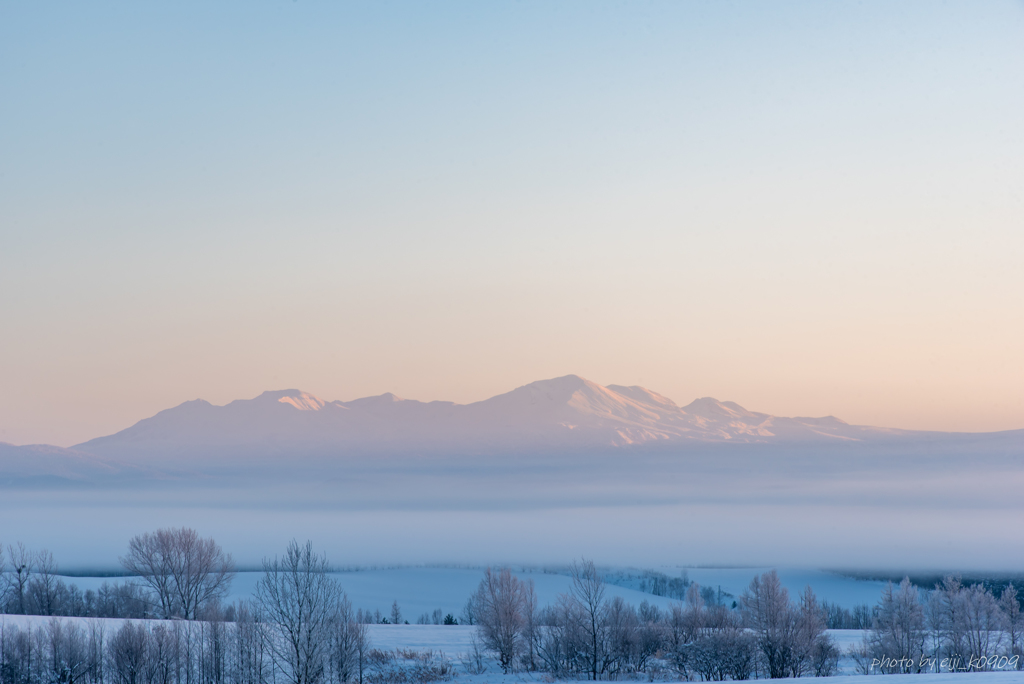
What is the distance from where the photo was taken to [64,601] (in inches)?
4628

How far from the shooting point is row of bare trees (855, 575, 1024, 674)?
87.6 meters

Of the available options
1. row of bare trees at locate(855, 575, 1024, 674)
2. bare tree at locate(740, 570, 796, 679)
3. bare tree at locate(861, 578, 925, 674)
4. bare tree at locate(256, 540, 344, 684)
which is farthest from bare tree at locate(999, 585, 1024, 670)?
bare tree at locate(256, 540, 344, 684)

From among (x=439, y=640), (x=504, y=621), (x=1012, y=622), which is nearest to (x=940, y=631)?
(x=1012, y=622)

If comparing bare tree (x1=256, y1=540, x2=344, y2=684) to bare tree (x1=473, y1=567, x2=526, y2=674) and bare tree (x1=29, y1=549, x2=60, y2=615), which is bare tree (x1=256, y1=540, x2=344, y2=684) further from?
bare tree (x1=29, y1=549, x2=60, y2=615)

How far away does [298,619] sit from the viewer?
59812 millimetres

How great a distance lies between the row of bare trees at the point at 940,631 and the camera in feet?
287

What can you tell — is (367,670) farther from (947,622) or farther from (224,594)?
(947,622)

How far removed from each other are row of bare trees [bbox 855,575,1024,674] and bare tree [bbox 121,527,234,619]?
73889mm

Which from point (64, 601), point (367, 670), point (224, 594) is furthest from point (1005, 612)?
point (64, 601)

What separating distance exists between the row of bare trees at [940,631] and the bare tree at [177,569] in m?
73.9

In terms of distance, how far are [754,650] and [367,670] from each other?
126ft

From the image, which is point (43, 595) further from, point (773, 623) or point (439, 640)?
point (773, 623)

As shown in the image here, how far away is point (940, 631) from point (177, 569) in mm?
90563

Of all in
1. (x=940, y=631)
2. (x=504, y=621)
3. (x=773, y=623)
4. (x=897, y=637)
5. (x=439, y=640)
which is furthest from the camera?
(x=940, y=631)
